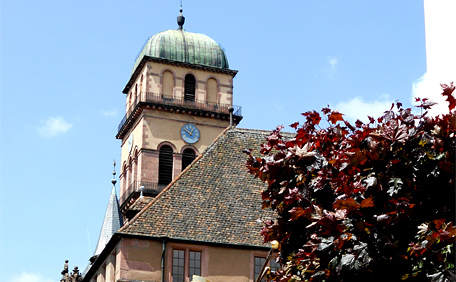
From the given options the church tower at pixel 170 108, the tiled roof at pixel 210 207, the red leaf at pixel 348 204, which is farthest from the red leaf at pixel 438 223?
the church tower at pixel 170 108

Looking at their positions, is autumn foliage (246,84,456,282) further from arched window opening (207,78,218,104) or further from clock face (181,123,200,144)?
arched window opening (207,78,218,104)

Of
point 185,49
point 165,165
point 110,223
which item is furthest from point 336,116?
point 185,49

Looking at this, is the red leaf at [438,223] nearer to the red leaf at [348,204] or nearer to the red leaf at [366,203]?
the red leaf at [366,203]

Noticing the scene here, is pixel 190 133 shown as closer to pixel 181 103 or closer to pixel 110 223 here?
pixel 181 103

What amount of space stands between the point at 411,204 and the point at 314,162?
2070mm

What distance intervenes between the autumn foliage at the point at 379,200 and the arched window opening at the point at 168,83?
7825 centimetres

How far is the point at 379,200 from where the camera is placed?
51.3 ft

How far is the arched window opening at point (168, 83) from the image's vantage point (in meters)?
95.1

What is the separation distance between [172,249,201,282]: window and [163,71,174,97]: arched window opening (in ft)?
197

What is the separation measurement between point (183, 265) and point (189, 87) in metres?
61.3

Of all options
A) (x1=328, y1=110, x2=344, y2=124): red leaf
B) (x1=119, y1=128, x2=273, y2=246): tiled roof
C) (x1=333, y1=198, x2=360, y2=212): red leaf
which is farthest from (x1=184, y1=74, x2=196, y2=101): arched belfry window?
(x1=333, y1=198, x2=360, y2=212): red leaf

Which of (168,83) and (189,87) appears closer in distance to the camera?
(168,83)

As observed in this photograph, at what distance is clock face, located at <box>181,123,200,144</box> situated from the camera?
91.7 meters

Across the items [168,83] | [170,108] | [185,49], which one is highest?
[185,49]
